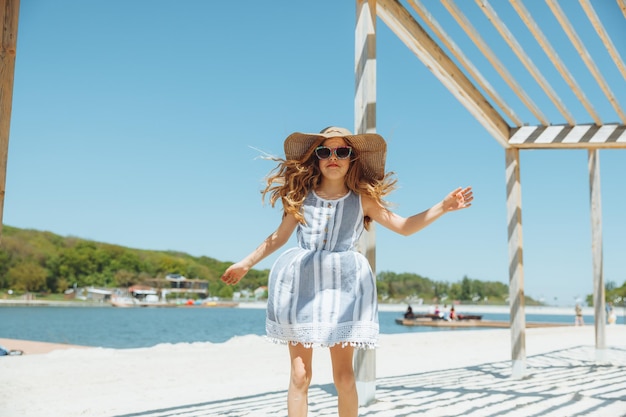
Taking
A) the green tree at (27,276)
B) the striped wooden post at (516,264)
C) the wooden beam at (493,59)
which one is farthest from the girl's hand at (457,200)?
the green tree at (27,276)

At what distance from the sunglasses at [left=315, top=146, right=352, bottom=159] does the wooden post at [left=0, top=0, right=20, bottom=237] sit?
1.18 metres

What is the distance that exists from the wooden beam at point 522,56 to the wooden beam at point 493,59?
6.0 inches

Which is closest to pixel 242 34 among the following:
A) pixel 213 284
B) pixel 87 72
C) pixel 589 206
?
pixel 87 72

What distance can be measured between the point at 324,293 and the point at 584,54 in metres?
3.42

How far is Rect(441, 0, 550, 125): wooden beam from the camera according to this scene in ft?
13.8

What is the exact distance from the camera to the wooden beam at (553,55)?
415 centimetres

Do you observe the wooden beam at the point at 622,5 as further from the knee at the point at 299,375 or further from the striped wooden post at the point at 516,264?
the knee at the point at 299,375

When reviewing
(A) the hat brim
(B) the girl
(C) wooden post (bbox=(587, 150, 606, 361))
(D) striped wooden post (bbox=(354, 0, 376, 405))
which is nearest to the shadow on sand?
(D) striped wooden post (bbox=(354, 0, 376, 405))

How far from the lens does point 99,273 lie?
98.1 meters

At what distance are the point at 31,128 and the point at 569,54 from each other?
4175 inches

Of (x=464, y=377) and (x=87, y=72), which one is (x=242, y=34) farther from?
(x=464, y=377)

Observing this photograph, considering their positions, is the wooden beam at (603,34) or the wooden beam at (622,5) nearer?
the wooden beam at (622,5)

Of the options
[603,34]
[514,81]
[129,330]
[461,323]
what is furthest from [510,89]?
[129,330]

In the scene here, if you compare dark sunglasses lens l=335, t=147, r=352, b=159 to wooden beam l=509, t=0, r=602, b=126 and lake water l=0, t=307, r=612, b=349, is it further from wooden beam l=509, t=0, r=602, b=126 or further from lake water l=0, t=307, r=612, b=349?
lake water l=0, t=307, r=612, b=349
